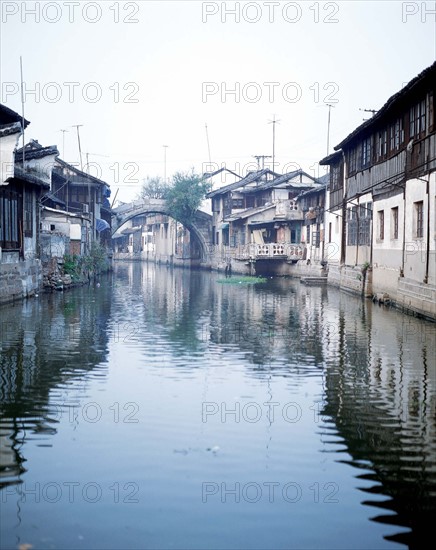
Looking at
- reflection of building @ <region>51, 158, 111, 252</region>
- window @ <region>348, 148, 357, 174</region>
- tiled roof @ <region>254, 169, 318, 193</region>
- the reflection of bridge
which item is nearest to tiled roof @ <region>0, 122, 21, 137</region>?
window @ <region>348, 148, 357, 174</region>

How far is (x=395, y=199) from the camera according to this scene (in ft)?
83.5

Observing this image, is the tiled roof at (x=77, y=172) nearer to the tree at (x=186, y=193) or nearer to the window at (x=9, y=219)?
the tree at (x=186, y=193)

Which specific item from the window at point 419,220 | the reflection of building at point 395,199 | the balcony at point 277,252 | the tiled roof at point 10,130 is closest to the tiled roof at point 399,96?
the reflection of building at point 395,199

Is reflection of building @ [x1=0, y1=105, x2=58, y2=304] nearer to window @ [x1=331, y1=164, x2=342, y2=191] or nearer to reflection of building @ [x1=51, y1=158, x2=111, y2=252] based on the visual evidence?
window @ [x1=331, y1=164, x2=342, y2=191]

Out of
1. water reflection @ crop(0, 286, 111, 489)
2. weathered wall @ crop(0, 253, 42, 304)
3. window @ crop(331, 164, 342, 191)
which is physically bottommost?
water reflection @ crop(0, 286, 111, 489)

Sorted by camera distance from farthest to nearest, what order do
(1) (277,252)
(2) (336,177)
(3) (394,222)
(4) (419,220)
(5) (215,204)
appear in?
1. (5) (215,204)
2. (1) (277,252)
3. (2) (336,177)
4. (3) (394,222)
5. (4) (419,220)

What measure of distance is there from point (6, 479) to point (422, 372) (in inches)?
305

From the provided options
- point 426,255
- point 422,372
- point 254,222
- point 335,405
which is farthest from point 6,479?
point 254,222

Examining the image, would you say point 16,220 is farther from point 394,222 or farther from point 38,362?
point 38,362

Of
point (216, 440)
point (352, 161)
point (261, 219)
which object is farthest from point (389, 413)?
point (261, 219)

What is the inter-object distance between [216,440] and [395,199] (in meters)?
19.1

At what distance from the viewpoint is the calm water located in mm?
5676

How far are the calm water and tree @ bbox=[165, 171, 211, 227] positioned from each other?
49439 mm

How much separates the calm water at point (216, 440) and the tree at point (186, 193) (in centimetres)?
4944
